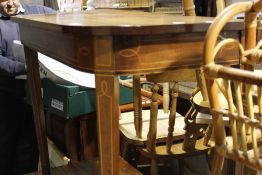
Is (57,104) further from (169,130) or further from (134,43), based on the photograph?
(134,43)

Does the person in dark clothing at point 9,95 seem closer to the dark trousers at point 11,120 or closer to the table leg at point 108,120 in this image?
the dark trousers at point 11,120

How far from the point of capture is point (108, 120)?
31.0 inches

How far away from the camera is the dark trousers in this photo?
1.78m

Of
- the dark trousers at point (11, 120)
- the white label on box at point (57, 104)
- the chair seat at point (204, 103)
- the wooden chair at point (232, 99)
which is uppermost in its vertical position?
the wooden chair at point (232, 99)

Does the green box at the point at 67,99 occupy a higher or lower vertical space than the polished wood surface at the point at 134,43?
lower

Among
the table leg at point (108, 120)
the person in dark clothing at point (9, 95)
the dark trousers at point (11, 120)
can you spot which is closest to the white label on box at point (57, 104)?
the person in dark clothing at point (9, 95)

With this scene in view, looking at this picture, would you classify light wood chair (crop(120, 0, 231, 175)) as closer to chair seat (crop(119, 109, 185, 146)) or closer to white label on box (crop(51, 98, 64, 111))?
chair seat (crop(119, 109, 185, 146))

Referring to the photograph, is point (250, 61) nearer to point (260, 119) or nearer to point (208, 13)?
point (260, 119)

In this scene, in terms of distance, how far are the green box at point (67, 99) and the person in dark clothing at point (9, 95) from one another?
213 millimetres

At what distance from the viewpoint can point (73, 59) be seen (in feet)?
2.60

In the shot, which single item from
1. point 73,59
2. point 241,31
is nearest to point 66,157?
point 73,59

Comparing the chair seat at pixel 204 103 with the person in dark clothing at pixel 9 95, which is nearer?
the chair seat at pixel 204 103

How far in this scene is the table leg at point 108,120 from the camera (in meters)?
0.77

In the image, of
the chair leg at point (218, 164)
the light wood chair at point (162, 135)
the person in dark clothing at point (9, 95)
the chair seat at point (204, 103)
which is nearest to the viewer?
the chair leg at point (218, 164)
